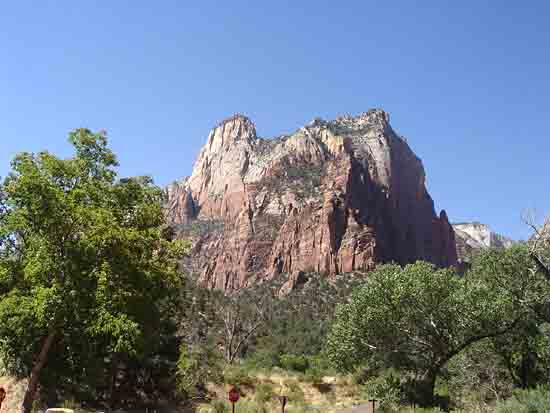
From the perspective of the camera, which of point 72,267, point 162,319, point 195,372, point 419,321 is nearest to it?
point 72,267

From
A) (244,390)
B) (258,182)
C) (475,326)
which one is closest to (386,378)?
(475,326)

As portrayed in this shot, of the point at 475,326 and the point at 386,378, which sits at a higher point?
the point at 475,326

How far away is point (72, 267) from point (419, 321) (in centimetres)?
1536

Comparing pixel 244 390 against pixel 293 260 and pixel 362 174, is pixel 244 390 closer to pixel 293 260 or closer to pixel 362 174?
pixel 293 260

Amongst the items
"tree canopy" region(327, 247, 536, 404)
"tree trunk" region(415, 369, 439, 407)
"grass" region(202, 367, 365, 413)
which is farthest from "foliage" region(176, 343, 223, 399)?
"tree trunk" region(415, 369, 439, 407)

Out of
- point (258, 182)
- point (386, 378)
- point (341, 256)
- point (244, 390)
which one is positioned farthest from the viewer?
point (258, 182)

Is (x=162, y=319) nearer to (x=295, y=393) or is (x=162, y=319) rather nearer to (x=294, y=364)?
(x=295, y=393)

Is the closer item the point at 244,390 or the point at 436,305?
the point at 436,305

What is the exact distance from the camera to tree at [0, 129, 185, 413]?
15828 millimetres

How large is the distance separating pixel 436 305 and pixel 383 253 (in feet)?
424

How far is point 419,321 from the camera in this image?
24.0 meters

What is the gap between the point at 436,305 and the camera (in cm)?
2381

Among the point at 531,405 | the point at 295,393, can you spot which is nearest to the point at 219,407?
the point at 295,393

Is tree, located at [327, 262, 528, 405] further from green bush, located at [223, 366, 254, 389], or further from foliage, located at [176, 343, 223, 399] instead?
foliage, located at [176, 343, 223, 399]
